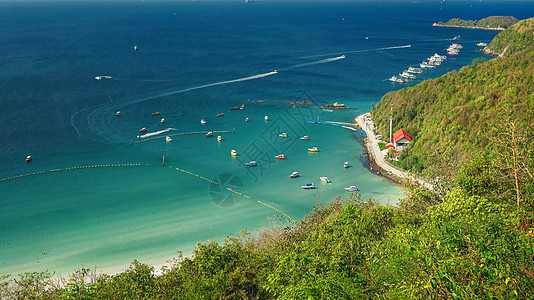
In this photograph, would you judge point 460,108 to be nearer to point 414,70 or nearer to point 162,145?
point 162,145

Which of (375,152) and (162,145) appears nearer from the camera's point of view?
(375,152)

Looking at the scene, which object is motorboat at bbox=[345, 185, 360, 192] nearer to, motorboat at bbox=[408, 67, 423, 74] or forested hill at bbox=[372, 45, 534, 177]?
forested hill at bbox=[372, 45, 534, 177]

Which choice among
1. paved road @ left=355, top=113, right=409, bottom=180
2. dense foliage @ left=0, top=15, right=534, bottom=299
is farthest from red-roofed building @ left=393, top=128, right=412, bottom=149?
dense foliage @ left=0, top=15, right=534, bottom=299

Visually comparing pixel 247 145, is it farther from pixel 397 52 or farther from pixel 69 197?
pixel 397 52

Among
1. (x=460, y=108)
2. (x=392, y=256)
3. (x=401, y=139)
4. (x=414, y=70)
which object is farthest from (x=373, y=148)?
(x=414, y=70)

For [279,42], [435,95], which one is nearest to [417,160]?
[435,95]
